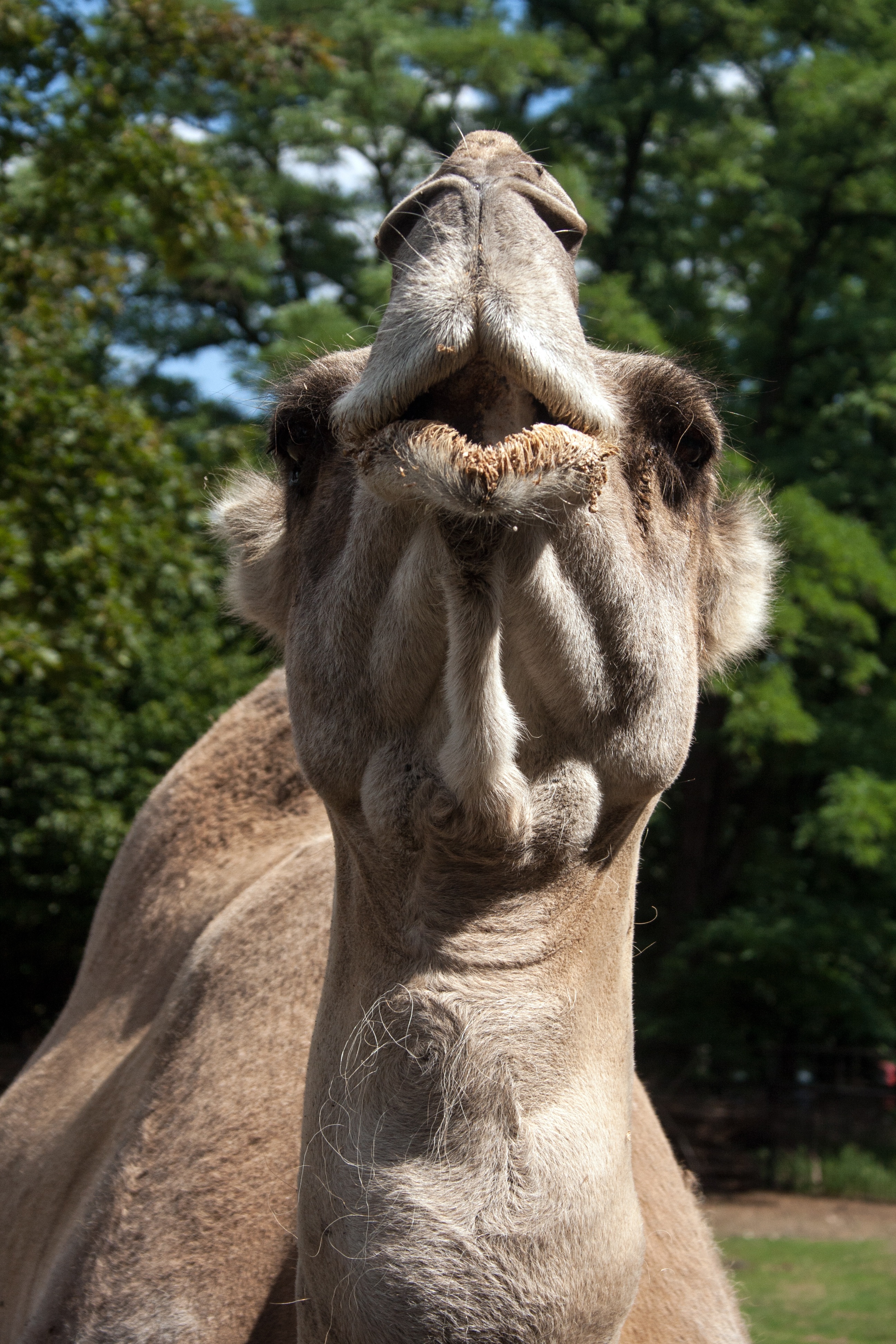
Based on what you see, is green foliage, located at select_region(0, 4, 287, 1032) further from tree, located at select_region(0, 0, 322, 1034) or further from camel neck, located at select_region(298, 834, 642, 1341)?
camel neck, located at select_region(298, 834, 642, 1341)

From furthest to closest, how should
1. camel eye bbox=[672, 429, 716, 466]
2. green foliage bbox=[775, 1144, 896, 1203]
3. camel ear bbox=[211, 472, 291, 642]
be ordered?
1. green foliage bbox=[775, 1144, 896, 1203]
2. camel ear bbox=[211, 472, 291, 642]
3. camel eye bbox=[672, 429, 716, 466]

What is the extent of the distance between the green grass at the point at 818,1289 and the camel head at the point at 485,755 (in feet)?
28.2

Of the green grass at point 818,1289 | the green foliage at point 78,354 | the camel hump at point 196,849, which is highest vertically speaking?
the green foliage at point 78,354

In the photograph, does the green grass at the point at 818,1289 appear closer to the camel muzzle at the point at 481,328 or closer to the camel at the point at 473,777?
the camel at the point at 473,777

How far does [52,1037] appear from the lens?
4.59 metres

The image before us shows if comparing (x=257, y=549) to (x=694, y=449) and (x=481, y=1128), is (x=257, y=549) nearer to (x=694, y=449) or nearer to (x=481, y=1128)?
(x=694, y=449)

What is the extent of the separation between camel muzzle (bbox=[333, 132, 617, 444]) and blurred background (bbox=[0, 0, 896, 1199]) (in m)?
7.68

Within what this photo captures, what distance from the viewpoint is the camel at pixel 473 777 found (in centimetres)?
187

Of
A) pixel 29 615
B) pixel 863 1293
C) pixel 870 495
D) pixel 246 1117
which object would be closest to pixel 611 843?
pixel 246 1117

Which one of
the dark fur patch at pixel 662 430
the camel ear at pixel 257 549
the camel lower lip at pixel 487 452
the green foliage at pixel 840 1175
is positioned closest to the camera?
the camel lower lip at pixel 487 452

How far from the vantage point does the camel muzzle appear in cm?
180

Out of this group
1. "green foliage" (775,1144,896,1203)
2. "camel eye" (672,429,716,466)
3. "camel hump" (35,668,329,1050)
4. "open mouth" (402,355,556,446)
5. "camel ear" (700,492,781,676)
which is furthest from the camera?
"green foliage" (775,1144,896,1203)

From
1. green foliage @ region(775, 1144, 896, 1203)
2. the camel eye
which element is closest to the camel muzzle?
the camel eye

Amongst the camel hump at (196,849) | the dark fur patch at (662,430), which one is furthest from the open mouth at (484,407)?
the camel hump at (196,849)
